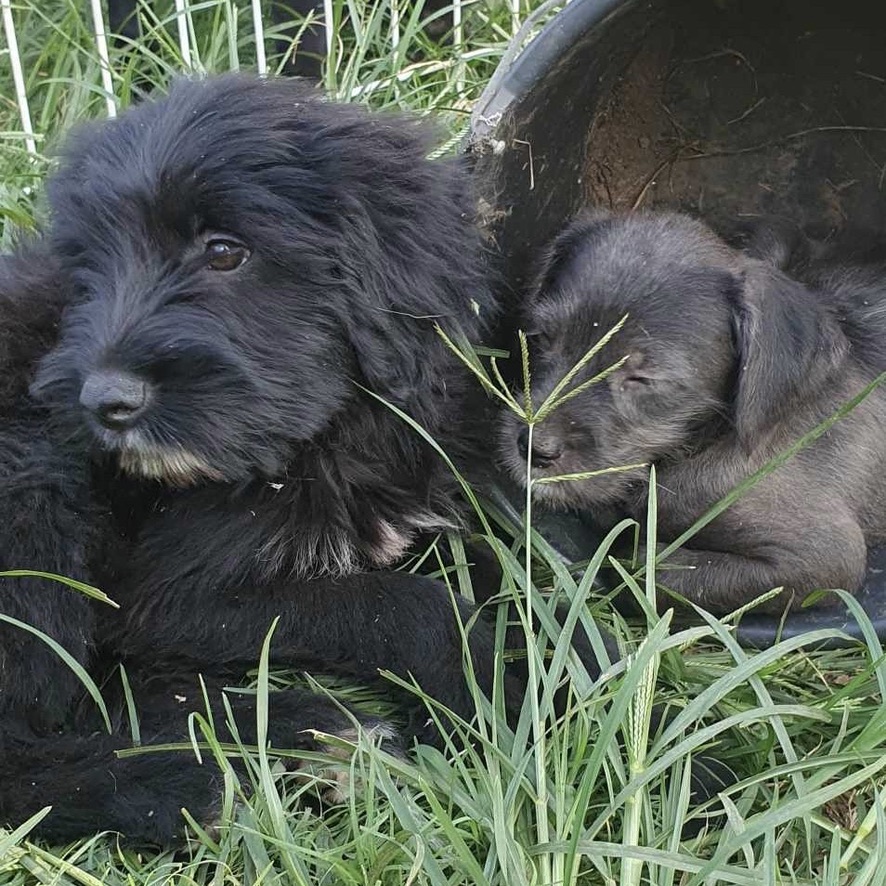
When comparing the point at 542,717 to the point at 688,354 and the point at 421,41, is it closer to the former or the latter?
the point at 688,354

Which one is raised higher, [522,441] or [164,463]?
[164,463]

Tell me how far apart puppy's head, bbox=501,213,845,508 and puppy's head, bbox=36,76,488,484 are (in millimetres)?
372

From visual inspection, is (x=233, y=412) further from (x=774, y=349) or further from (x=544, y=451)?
(x=774, y=349)

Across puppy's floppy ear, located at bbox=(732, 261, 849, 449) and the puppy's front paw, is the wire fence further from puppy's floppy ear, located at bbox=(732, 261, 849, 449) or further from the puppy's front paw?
the puppy's front paw

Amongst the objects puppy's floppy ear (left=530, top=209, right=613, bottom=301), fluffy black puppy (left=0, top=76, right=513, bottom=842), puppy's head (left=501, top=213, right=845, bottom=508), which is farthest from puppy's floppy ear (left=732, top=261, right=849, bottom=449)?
fluffy black puppy (left=0, top=76, right=513, bottom=842)

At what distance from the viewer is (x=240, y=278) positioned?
2303mm

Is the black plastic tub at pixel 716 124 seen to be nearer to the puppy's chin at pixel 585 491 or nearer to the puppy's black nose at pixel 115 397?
the puppy's chin at pixel 585 491

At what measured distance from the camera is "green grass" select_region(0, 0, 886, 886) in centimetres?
187

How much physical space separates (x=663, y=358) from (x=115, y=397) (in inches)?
47.4

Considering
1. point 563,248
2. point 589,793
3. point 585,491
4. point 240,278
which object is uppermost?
point 240,278

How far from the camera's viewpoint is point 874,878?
1.79 m

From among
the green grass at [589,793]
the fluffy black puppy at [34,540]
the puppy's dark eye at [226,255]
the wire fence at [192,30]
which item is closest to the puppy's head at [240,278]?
the puppy's dark eye at [226,255]

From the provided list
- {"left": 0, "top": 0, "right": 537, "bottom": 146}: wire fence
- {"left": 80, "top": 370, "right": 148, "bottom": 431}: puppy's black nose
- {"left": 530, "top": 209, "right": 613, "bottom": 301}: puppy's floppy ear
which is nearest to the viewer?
{"left": 80, "top": 370, "right": 148, "bottom": 431}: puppy's black nose

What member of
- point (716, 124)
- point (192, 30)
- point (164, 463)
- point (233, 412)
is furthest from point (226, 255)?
point (192, 30)
